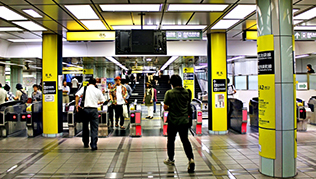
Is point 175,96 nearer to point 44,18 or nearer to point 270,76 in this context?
point 270,76

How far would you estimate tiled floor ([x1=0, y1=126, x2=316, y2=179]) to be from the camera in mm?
4055

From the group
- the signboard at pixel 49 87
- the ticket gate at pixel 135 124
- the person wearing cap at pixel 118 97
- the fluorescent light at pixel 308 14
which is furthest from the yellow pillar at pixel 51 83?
the fluorescent light at pixel 308 14

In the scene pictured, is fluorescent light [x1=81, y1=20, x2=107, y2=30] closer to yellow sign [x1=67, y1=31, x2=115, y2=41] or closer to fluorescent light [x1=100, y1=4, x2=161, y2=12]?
yellow sign [x1=67, y1=31, x2=115, y2=41]

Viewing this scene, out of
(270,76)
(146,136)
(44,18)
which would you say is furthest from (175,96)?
(44,18)

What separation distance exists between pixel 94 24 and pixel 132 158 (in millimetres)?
3803

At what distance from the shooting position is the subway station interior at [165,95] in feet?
12.6

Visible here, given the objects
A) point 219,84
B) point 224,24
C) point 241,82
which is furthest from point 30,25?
point 241,82

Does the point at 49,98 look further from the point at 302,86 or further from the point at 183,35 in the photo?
the point at 302,86

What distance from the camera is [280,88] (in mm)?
3789

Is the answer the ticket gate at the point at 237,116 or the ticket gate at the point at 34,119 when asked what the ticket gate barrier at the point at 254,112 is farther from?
the ticket gate at the point at 34,119

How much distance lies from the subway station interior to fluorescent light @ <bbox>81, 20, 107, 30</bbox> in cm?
3

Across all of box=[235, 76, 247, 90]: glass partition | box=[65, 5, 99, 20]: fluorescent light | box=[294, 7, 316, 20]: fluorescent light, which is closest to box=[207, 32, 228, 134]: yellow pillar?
box=[294, 7, 316, 20]: fluorescent light

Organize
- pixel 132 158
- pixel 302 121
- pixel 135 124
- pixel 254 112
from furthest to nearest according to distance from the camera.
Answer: pixel 254 112
pixel 302 121
pixel 135 124
pixel 132 158

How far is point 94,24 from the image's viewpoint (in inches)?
255
